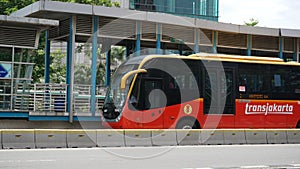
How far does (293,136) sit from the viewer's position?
20.2 metres

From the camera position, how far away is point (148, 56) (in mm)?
19562

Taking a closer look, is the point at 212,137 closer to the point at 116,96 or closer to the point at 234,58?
the point at 116,96

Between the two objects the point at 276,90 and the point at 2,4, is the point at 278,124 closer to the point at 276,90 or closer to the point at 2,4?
the point at 276,90

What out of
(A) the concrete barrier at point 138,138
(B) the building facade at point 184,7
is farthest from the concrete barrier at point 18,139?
(B) the building facade at point 184,7

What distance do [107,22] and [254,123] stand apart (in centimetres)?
841

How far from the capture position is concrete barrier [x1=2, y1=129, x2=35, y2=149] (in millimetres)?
15398

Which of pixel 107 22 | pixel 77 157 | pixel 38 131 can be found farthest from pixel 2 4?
pixel 77 157

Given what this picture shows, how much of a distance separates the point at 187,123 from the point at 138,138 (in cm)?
353

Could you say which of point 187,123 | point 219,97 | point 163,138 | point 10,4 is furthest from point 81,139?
point 10,4

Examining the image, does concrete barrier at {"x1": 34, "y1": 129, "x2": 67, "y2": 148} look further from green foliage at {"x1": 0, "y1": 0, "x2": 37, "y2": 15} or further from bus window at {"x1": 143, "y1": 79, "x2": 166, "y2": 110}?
green foliage at {"x1": 0, "y1": 0, "x2": 37, "y2": 15}

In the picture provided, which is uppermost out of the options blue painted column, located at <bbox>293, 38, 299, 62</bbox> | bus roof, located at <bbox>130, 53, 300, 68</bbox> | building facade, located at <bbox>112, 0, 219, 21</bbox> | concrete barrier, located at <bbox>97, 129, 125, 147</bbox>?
building facade, located at <bbox>112, 0, 219, 21</bbox>

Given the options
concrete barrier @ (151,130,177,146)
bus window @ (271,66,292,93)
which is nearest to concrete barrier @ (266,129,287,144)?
bus window @ (271,66,292,93)

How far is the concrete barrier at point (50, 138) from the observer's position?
1582cm

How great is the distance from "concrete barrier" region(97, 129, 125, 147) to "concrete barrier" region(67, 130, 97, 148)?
0.22 m
